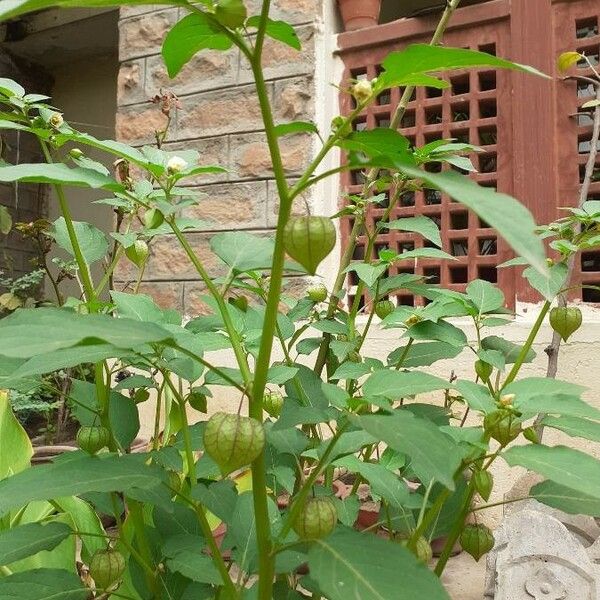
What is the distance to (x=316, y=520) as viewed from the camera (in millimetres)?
478

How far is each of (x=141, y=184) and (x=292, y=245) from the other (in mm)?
387

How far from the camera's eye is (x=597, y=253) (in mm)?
1794

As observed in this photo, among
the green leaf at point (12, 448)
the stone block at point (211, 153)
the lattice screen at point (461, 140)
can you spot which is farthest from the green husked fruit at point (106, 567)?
the stone block at point (211, 153)

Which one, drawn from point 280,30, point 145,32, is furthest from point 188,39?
point 145,32

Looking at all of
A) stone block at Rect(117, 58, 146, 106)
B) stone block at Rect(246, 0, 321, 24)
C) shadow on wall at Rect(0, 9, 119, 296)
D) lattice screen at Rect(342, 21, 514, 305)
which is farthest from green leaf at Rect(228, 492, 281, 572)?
shadow on wall at Rect(0, 9, 119, 296)

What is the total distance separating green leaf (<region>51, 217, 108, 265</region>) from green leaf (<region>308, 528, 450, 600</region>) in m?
0.50

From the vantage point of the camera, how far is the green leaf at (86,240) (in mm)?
806

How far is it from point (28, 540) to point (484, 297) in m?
0.58

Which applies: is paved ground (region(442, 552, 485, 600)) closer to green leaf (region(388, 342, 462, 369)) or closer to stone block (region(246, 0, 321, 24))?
green leaf (region(388, 342, 462, 369))

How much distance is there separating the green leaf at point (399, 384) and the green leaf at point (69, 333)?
18 centimetres

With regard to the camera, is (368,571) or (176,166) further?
(176,166)

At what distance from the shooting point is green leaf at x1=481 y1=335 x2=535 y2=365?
83cm

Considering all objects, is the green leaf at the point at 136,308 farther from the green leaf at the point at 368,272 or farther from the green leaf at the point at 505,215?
the green leaf at the point at 505,215

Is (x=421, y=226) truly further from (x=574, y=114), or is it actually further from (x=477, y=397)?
(x=574, y=114)
